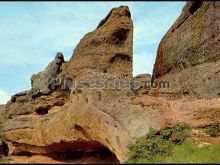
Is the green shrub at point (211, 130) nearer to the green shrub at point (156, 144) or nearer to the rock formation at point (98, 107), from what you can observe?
the rock formation at point (98, 107)

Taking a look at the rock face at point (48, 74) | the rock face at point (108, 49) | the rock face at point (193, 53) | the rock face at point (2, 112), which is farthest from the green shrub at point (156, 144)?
the rock face at point (2, 112)

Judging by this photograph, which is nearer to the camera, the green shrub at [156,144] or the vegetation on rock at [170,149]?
the vegetation on rock at [170,149]

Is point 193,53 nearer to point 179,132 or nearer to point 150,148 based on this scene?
point 179,132

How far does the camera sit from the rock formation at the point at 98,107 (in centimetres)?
1443

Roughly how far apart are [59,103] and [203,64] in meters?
6.78

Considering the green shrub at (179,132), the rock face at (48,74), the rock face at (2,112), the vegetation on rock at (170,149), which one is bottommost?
the vegetation on rock at (170,149)

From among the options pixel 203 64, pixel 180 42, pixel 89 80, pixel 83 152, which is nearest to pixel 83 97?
pixel 89 80

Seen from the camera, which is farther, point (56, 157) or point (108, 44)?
point (108, 44)

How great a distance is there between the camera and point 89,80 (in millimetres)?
15617

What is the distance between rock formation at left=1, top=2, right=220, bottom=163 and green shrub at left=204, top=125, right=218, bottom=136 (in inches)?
7.8

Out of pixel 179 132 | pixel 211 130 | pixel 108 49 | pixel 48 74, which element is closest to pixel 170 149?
pixel 179 132

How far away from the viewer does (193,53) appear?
2247 centimetres

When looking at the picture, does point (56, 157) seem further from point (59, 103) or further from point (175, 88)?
point (175, 88)

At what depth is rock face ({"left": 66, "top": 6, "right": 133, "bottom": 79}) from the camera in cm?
1773
